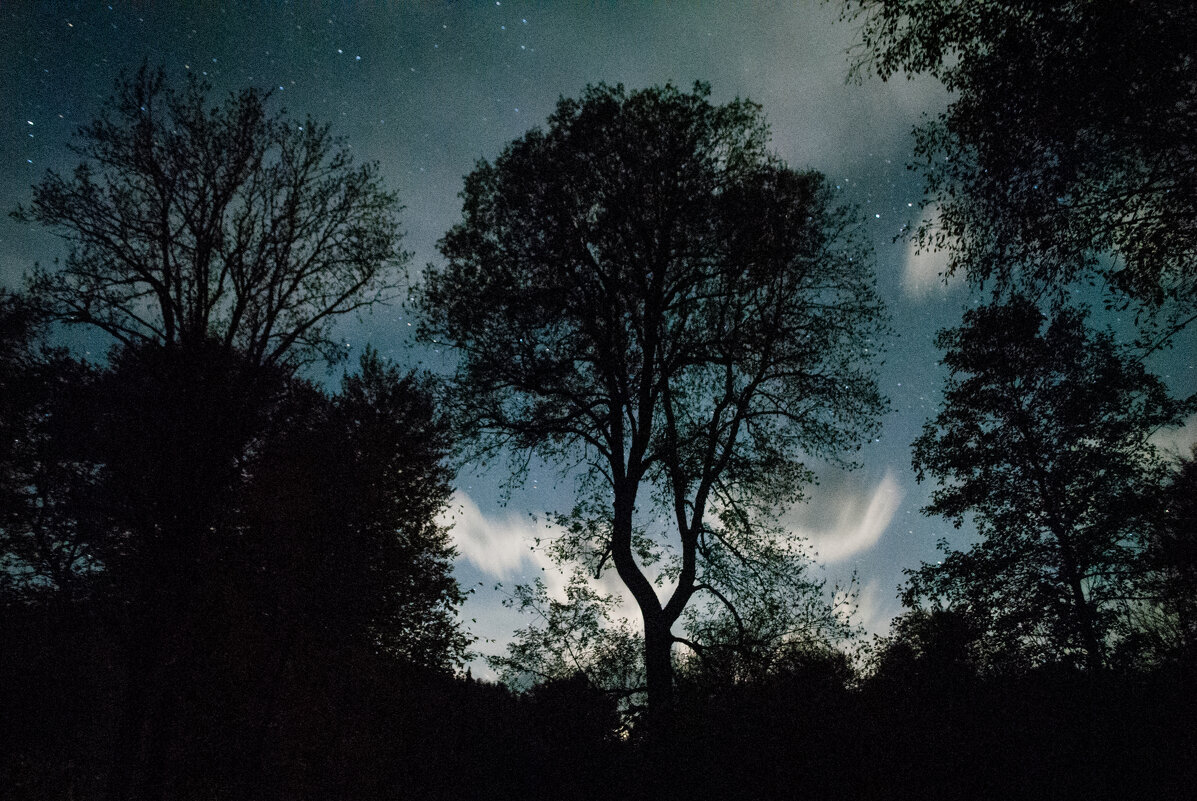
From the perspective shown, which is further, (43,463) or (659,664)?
(43,463)

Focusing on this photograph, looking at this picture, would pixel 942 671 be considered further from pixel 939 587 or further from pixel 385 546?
pixel 385 546

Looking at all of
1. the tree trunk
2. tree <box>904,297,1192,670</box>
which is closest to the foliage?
the tree trunk

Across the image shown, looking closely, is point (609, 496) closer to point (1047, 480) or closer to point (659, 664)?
point (659, 664)

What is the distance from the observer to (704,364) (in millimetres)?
16094

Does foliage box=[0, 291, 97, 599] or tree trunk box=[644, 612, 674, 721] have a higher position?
foliage box=[0, 291, 97, 599]

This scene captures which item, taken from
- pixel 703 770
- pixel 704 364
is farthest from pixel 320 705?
pixel 704 364

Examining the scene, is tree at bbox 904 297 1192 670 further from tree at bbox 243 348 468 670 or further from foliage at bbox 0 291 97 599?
foliage at bbox 0 291 97 599

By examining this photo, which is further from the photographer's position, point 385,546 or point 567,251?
point 385,546

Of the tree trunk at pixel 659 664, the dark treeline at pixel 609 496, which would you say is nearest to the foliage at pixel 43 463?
the dark treeline at pixel 609 496

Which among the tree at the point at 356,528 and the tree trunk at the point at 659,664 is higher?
the tree at the point at 356,528

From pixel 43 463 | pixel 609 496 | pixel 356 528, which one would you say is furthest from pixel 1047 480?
pixel 43 463

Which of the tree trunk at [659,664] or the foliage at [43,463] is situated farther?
the foliage at [43,463]

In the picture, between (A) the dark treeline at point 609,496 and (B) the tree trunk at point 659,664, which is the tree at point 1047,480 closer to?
(A) the dark treeline at point 609,496

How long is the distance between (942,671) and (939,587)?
9.46 meters
